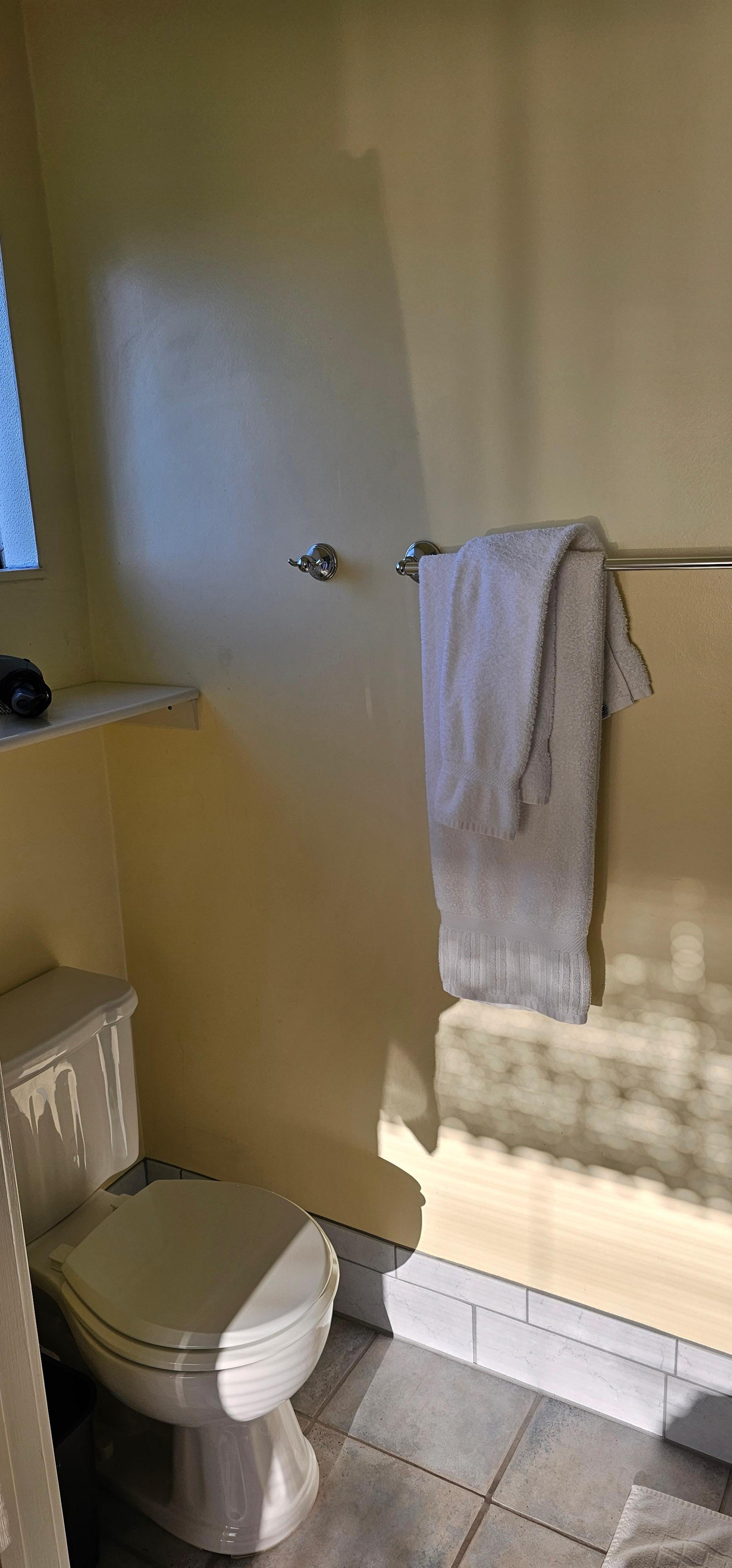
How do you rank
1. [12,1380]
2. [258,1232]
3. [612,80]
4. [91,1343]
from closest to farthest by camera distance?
[12,1380] → [612,80] → [91,1343] → [258,1232]

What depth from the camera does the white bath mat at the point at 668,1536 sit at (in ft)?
4.65

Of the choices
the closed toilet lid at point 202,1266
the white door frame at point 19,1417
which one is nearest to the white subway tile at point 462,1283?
the closed toilet lid at point 202,1266

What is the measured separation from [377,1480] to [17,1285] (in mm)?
1012

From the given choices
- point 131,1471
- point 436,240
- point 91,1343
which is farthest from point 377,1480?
point 436,240

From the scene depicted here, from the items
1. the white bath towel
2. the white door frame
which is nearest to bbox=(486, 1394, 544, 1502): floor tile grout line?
the white bath towel

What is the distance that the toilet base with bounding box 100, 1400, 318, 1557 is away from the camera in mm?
1493

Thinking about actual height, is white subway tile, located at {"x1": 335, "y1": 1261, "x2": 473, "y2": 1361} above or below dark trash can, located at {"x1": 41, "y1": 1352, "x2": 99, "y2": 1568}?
below

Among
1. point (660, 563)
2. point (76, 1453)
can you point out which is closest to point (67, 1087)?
point (76, 1453)

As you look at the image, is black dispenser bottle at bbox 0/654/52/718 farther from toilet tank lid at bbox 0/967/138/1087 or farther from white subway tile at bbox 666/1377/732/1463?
white subway tile at bbox 666/1377/732/1463

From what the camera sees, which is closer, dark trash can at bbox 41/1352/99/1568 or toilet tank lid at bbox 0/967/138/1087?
dark trash can at bbox 41/1352/99/1568

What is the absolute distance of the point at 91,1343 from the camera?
142cm

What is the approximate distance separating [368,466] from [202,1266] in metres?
1.19

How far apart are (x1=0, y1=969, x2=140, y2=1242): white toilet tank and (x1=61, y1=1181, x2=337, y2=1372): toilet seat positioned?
0.35 ft

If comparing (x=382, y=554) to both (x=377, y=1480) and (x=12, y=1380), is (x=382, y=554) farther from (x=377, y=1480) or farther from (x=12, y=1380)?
(x=377, y=1480)
